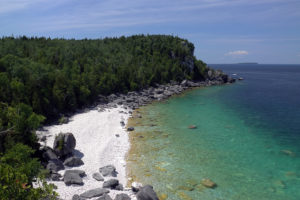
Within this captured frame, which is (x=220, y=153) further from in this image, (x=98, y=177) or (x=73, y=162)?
(x=73, y=162)

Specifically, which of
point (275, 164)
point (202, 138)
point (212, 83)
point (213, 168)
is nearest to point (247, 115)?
point (202, 138)

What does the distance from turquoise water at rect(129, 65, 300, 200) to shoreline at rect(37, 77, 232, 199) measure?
207 centimetres

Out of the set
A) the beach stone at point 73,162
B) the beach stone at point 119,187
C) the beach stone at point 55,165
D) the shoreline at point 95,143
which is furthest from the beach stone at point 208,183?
the beach stone at point 55,165

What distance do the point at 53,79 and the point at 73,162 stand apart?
29940mm

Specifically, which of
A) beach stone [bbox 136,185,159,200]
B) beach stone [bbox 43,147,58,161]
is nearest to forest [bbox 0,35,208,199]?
beach stone [bbox 43,147,58,161]

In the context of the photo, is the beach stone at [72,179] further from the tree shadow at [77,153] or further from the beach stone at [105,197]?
the tree shadow at [77,153]

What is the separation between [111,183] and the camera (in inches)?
931

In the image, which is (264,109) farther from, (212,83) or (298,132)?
(212,83)

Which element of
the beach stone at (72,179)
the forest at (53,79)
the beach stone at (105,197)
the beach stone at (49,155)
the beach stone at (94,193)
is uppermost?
the forest at (53,79)

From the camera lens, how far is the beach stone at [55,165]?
2583 cm

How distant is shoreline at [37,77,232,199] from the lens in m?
24.7

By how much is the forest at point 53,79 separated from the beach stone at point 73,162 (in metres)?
3.94

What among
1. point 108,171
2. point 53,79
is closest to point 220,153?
point 108,171

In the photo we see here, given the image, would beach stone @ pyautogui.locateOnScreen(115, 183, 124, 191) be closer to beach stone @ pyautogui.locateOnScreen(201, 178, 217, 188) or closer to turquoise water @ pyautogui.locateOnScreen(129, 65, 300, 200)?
turquoise water @ pyautogui.locateOnScreen(129, 65, 300, 200)
